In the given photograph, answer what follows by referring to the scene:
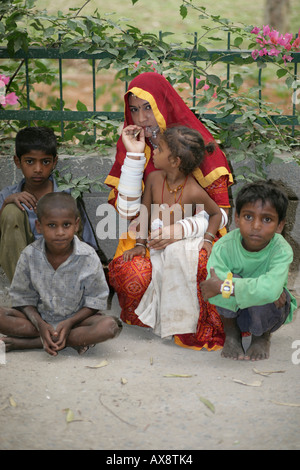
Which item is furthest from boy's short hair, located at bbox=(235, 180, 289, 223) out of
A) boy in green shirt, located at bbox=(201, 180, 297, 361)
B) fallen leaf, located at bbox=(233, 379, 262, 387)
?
fallen leaf, located at bbox=(233, 379, 262, 387)

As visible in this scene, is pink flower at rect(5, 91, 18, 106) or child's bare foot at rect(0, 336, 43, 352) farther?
pink flower at rect(5, 91, 18, 106)

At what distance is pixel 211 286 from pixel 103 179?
1.73 meters

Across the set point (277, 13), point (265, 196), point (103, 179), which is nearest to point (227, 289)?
point (265, 196)

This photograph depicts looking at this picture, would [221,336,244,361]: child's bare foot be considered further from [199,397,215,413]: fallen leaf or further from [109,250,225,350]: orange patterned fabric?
[199,397,215,413]: fallen leaf

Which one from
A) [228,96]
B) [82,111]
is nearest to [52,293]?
[82,111]

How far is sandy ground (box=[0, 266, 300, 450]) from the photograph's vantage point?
2.65 meters

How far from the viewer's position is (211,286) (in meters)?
3.34

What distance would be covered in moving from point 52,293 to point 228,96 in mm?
2153

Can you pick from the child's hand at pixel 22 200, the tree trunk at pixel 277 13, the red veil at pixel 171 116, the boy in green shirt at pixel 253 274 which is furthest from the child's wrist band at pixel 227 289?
the tree trunk at pixel 277 13

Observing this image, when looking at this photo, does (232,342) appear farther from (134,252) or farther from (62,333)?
(62,333)

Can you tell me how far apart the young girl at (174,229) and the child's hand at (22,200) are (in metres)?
0.71

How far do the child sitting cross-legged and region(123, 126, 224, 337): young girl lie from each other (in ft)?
1.09

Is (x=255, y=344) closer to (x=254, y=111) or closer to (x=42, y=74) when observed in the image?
(x=254, y=111)

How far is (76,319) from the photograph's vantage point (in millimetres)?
3457
